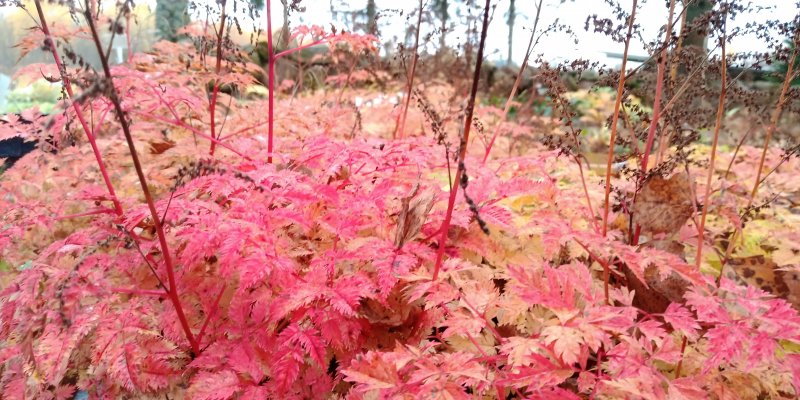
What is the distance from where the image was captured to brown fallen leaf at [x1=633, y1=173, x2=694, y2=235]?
5.40ft

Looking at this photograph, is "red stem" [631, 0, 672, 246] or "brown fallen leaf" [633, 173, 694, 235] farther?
"brown fallen leaf" [633, 173, 694, 235]

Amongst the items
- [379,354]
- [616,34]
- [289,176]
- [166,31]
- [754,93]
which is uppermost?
[166,31]

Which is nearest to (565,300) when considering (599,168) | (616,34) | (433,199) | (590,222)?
(433,199)

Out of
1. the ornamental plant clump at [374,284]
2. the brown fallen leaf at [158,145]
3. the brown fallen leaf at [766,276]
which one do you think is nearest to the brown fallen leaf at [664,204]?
the ornamental plant clump at [374,284]

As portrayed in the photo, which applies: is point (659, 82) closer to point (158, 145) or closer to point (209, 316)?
point (209, 316)

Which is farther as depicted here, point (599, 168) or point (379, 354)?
point (599, 168)

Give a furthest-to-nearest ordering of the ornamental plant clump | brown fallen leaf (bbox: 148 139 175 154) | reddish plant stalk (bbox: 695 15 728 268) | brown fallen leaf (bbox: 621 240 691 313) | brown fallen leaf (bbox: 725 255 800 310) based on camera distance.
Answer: brown fallen leaf (bbox: 148 139 175 154)
brown fallen leaf (bbox: 725 255 800 310)
brown fallen leaf (bbox: 621 240 691 313)
reddish plant stalk (bbox: 695 15 728 268)
the ornamental plant clump

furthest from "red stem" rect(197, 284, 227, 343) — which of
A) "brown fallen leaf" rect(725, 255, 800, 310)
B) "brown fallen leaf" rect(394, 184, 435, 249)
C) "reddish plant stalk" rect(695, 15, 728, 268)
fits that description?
"brown fallen leaf" rect(725, 255, 800, 310)

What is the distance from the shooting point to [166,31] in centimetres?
751

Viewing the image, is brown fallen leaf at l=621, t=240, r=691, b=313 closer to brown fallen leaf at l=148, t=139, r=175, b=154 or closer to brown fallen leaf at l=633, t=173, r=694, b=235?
brown fallen leaf at l=633, t=173, r=694, b=235

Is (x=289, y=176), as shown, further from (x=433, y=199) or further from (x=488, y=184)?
(x=488, y=184)

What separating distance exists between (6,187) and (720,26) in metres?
2.72

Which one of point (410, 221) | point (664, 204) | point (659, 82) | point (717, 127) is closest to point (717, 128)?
point (717, 127)

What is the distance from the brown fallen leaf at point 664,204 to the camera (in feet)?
5.40
